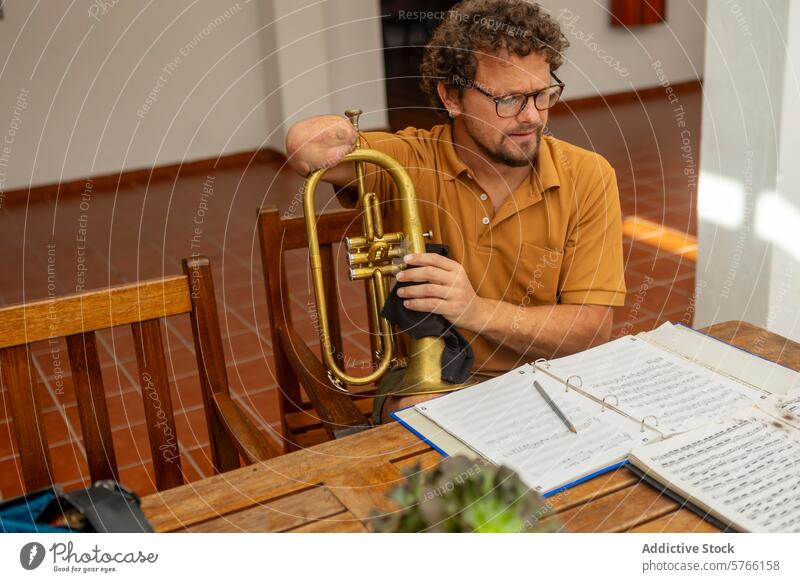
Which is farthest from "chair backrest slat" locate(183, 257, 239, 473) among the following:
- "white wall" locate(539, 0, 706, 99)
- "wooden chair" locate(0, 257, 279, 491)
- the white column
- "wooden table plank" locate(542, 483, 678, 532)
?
"white wall" locate(539, 0, 706, 99)

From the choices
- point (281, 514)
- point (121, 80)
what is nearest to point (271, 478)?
point (281, 514)

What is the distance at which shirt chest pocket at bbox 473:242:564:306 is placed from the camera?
169cm

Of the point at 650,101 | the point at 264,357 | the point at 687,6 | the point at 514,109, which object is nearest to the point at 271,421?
the point at 264,357

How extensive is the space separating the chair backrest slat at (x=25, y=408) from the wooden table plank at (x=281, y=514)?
507 millimetres

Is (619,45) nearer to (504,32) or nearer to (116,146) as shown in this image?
(116,146)

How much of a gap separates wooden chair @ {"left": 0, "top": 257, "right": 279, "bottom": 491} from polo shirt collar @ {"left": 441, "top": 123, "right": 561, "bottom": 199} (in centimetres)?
54

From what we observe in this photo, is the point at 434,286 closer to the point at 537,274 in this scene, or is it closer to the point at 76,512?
the point at 537,274

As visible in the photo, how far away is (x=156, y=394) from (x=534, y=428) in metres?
0.69

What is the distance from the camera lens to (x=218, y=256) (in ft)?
14.0

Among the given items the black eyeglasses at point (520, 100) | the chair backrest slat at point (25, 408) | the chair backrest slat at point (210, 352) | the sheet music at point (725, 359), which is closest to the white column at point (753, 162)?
the black eyeglasses at point (520, 100)

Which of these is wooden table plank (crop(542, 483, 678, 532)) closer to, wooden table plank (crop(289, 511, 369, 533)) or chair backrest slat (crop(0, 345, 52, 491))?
wooden table plank (crop(289, 511, 369, 533))

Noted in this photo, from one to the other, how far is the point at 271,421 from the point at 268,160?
3.78 meters

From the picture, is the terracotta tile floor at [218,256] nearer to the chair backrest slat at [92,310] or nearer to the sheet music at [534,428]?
the chair backrest slat at [92,310]

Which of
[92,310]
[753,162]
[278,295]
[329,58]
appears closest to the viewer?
[92,310]
